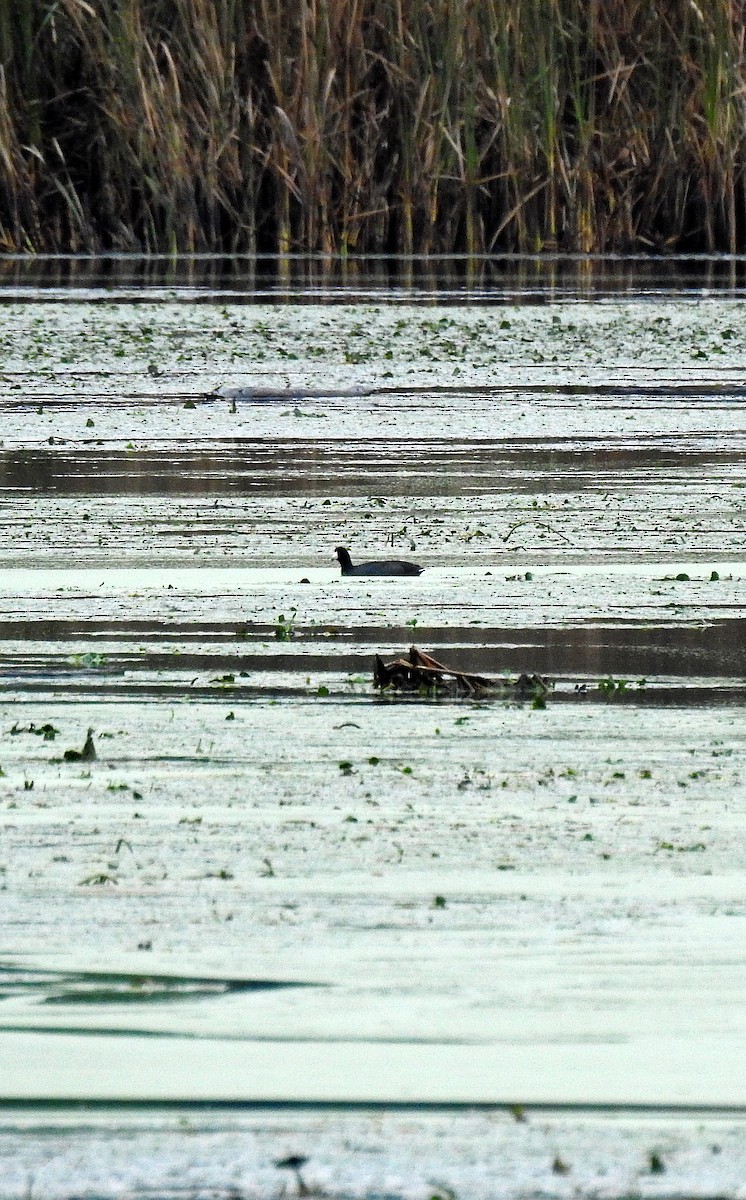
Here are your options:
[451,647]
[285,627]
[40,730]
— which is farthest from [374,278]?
[40,730]

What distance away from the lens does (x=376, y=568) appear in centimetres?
679

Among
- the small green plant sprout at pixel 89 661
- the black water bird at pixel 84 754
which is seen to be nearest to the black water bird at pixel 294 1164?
the black water bird at pixel 84 754

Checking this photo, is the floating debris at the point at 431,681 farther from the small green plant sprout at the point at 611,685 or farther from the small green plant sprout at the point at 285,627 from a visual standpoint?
the small green plant sprout at the point at 285,627

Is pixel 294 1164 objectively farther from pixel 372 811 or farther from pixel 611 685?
pixel 611 685

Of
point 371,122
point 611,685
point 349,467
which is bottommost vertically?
point 611,685

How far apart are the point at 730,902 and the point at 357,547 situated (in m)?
3.77

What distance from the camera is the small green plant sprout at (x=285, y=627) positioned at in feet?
19.5

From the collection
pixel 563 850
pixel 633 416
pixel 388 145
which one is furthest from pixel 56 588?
pixel 388 145

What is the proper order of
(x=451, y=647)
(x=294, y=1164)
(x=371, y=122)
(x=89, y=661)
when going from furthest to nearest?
(x=371, y=122)
(x=451, y=647)
(x=89, y=661)
(x=294, y=1164)

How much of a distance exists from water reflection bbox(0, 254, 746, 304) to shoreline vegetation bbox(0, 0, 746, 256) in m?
0.19

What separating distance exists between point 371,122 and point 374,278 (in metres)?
1.45

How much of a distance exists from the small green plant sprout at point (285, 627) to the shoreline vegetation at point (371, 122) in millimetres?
13690

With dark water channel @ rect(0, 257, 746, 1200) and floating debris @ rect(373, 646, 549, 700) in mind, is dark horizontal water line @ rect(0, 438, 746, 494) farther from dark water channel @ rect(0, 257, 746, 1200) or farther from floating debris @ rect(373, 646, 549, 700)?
floating debris @ rect(373, 646, 549, 700)

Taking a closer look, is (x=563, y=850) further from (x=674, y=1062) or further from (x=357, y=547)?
(x=357, y=547)
